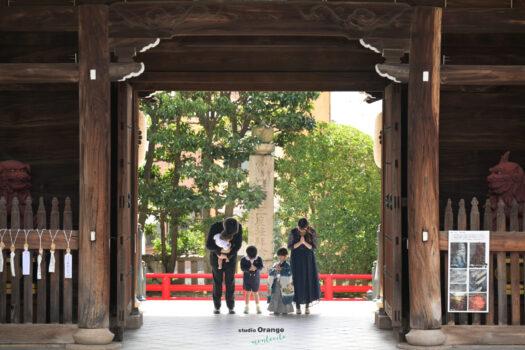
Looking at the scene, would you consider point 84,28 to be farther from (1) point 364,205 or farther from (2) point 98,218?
(1) point 364,205

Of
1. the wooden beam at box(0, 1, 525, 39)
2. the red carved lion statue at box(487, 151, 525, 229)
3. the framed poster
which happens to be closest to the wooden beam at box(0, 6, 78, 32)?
the wooden beam at box(0, 1, 525, 39)

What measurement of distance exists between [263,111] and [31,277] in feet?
33.9

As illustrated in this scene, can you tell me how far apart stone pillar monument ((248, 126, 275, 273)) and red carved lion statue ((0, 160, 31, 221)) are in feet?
25.8

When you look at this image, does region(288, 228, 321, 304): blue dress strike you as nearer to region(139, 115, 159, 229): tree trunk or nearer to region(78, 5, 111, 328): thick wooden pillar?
region(78, 5, 111, 328): thick wooden pillar

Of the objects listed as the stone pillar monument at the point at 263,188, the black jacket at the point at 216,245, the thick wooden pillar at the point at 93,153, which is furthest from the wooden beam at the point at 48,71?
the stone pillar monument at the point at 263,188

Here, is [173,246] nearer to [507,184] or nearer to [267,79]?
[267,79]

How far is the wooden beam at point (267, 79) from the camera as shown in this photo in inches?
433

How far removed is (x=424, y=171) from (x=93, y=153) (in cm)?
336

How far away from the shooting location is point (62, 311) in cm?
934

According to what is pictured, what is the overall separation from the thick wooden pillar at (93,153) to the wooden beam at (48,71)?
0.49ft

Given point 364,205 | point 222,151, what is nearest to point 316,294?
point 222,151

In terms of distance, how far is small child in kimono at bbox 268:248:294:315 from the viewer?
1193 centimetres

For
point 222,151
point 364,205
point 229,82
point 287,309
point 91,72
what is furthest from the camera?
point 364,205

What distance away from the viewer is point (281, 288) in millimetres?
12000
